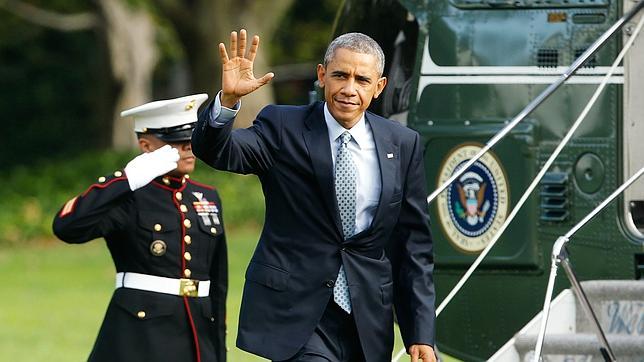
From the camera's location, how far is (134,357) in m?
6.97

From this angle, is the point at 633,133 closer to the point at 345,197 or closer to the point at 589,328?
the point at 589,328

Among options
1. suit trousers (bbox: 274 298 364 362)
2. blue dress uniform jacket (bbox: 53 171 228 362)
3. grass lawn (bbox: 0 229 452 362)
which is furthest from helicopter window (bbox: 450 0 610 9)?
grass lawn (bbox: 0 229 452 362)

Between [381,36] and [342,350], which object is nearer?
[342,350]

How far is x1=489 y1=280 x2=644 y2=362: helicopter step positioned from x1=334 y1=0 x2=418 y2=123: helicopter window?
158cm

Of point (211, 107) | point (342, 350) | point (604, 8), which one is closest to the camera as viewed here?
point (211, 107)

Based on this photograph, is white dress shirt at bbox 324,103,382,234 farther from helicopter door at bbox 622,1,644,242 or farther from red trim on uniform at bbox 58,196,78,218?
helicopter door at bbox 622,1,644,242

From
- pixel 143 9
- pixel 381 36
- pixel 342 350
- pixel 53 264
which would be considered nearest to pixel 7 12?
pixel 143 9

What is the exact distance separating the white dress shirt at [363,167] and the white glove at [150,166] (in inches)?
53.8

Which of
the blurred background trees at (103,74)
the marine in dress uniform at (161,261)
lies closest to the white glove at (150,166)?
the marine in dress uniform at (161,261)

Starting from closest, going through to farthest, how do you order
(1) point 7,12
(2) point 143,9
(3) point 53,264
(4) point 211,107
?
(4) point 211,107, (3) point 53,264, (2) point 143,9, (1) point 7,12

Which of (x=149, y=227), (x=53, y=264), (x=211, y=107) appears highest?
(x=211, y=107)

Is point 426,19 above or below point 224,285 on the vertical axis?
above

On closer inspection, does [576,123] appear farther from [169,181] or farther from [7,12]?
[7,12]

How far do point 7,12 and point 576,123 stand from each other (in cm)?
2905
